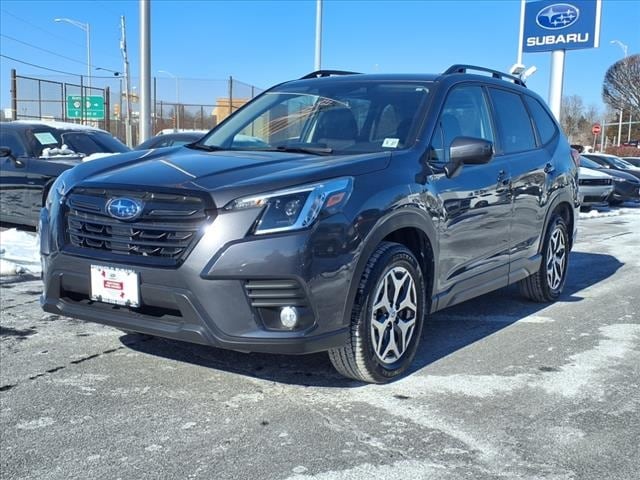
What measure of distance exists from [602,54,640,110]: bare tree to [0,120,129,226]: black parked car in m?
61.5

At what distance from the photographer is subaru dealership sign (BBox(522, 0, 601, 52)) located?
73.7 feet

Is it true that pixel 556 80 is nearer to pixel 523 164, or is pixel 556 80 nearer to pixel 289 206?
pixel 523 164

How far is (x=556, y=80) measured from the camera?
899 inches

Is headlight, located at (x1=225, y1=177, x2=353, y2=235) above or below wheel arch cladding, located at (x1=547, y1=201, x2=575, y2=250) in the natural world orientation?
above

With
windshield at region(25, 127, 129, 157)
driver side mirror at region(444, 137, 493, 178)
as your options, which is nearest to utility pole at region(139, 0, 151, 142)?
windshield at region(25, 127, 129, 157)

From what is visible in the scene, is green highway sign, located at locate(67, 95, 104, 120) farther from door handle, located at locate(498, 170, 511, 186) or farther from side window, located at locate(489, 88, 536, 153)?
door handle, located at locate(498, 170, 511, 186)

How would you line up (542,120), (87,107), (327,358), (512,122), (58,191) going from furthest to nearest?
(87,107) < (542,120) < (512,122) < (327,358) < (58,191)

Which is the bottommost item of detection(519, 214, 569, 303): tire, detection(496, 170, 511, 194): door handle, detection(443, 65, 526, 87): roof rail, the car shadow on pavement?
the car shadow on pavement

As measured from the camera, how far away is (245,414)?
3.45 meters

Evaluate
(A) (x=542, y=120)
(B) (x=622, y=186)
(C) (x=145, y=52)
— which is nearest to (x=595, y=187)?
(B) (x=622, y=186)

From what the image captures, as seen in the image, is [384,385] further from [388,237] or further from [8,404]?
[8,404]

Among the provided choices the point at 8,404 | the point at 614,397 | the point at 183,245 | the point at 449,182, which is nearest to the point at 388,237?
the point at 449,182

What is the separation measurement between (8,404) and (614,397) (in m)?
3.23

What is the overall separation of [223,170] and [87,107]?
28.0 m
